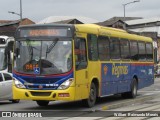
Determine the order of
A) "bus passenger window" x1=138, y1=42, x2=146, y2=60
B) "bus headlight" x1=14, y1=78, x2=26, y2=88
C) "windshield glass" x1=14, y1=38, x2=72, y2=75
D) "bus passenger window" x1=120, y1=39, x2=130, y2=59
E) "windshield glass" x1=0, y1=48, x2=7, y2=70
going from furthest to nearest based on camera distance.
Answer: "windshield glass" x1=0, y1=48, x2=7, y2=70
"bus passenger window" x1=138, y1=42, x2=146, y2=60
"bus passenger window" x1=120, y1=39, x2=130, y2=59
"bus headlight" x1=14, y1=78, x2=26, y2=88
"windshield glass" x1=14, y1=38, x2=72, y2=75

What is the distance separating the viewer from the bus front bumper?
16203mm

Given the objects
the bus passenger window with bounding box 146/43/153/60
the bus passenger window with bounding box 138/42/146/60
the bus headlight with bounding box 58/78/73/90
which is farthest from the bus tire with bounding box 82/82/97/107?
the bus passenger window with bounding box 146/43/153/60

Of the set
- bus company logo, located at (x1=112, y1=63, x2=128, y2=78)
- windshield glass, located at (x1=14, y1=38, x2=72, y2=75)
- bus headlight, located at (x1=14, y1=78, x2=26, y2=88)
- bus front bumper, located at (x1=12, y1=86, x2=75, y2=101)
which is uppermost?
windshield glass, located at (x1=14, y1=38, x2=72, y2=75)

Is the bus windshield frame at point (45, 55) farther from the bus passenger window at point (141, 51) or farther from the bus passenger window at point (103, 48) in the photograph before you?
the bus passenger window at point (141, 51)

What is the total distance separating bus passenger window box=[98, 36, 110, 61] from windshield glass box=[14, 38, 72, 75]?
2684mm

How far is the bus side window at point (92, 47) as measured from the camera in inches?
701

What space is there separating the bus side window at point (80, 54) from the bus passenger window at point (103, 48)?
166 cm

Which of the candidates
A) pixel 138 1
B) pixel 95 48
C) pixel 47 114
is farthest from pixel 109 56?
pixel 138 1

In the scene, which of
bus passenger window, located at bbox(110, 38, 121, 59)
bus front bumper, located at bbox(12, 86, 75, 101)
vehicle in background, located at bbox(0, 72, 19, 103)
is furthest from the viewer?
vehicle in background, located at bbox(0, 72, 19, 103)

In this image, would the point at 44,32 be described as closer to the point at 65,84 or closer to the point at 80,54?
the point at 80,54

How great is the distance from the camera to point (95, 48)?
18328mm

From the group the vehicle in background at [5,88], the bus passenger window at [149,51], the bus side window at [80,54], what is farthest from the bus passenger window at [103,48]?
the bus passenger window at [149,51]

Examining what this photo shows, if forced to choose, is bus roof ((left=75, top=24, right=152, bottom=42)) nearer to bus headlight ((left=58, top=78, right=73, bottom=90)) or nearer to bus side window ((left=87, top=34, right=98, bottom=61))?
bus side window ((left=87, top=34, right=98, bottom=61))

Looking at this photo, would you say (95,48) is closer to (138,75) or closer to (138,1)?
(138,75)
